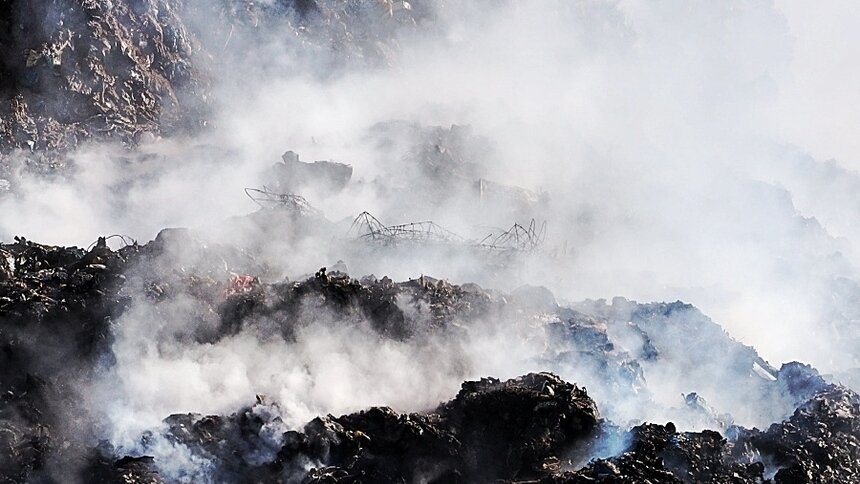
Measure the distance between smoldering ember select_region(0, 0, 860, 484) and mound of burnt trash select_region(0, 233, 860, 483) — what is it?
0.06 metres

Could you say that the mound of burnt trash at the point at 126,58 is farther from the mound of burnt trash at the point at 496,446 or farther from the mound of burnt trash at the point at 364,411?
the mound of burnt trash at the point at 496,446

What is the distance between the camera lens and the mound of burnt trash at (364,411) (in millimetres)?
13859

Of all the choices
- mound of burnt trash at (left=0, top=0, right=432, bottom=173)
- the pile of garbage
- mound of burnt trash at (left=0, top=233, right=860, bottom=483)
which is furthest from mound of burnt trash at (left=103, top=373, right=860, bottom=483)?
the pile of garbage

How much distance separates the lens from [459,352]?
17.9m

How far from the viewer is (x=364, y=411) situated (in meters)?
14.7

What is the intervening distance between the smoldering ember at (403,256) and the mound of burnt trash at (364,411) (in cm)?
6

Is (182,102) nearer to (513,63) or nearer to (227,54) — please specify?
(227,54)

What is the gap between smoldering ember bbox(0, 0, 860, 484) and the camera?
1455cm

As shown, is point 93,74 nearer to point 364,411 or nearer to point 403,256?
point 403,256

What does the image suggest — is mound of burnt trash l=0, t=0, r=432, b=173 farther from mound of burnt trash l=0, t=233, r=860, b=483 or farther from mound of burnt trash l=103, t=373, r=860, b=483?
mound of burnt trash l=103, t=373, r=860, b=483

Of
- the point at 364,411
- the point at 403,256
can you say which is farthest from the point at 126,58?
the point at 364,411

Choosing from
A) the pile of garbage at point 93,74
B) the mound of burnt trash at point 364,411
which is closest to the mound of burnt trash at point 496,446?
the mound of burnt trash at point 364,411

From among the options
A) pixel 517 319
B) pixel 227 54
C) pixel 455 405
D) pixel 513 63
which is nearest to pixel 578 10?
pixel 513 63

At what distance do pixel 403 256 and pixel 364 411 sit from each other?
33.8ft
